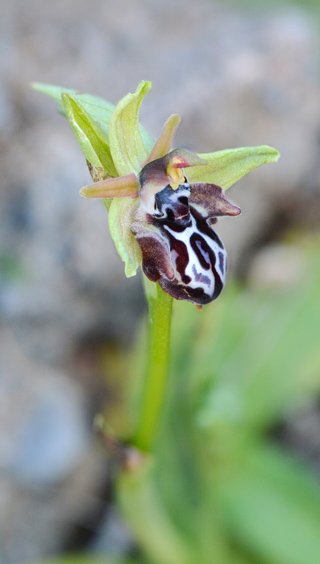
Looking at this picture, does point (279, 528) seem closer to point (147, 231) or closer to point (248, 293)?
point (248, 293)

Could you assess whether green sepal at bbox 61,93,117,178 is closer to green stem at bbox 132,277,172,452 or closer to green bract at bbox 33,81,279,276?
green bract at bbox 33,81,279,276

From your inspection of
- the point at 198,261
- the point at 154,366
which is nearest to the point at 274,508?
the point at 154,366

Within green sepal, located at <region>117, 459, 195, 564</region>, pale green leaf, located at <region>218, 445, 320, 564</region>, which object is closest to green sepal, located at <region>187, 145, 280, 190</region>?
green sepal, located at <region>117, 459, 195, 564</region>

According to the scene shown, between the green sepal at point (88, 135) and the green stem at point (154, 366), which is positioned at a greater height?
the green sepal at point (88, 135)

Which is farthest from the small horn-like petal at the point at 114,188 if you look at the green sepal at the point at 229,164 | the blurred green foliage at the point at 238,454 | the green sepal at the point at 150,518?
the blurred green foliage at the point at 238,454

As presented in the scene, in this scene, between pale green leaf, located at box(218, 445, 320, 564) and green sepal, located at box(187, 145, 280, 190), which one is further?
pale green leaf, located at box(218, 445, 320, 564)

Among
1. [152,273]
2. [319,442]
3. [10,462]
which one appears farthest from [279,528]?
[152,273]

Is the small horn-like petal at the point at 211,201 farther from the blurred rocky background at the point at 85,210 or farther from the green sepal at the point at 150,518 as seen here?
the blurred rocky background at the point at 85,210
